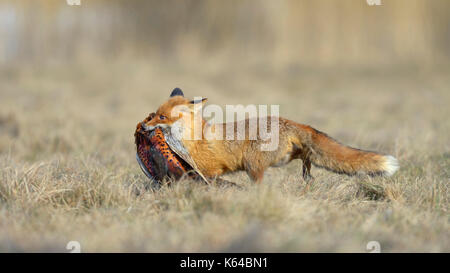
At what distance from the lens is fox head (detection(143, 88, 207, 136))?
4066mm

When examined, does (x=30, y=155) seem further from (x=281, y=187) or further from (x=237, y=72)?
(x=237, y=72)

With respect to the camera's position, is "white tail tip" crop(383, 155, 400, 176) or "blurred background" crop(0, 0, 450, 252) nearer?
"blurred background" crop(0, 0, 450, 252)

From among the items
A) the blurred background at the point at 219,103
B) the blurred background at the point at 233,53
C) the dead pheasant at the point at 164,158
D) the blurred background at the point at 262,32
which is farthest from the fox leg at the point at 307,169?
the blurred background at the point at 262,32

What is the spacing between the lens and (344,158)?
3.91m

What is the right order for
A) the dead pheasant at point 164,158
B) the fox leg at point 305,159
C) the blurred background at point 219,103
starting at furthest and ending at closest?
1. the fox leg at point 305,159
2. the dead pheasant at point 164,158
3. the blurred background at point 219,103

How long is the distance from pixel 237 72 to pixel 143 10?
394 centimetres

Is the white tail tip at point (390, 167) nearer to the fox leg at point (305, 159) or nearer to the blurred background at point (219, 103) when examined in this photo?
the blurred background at point (219, 103)

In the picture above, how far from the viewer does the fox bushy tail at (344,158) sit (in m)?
3.79
